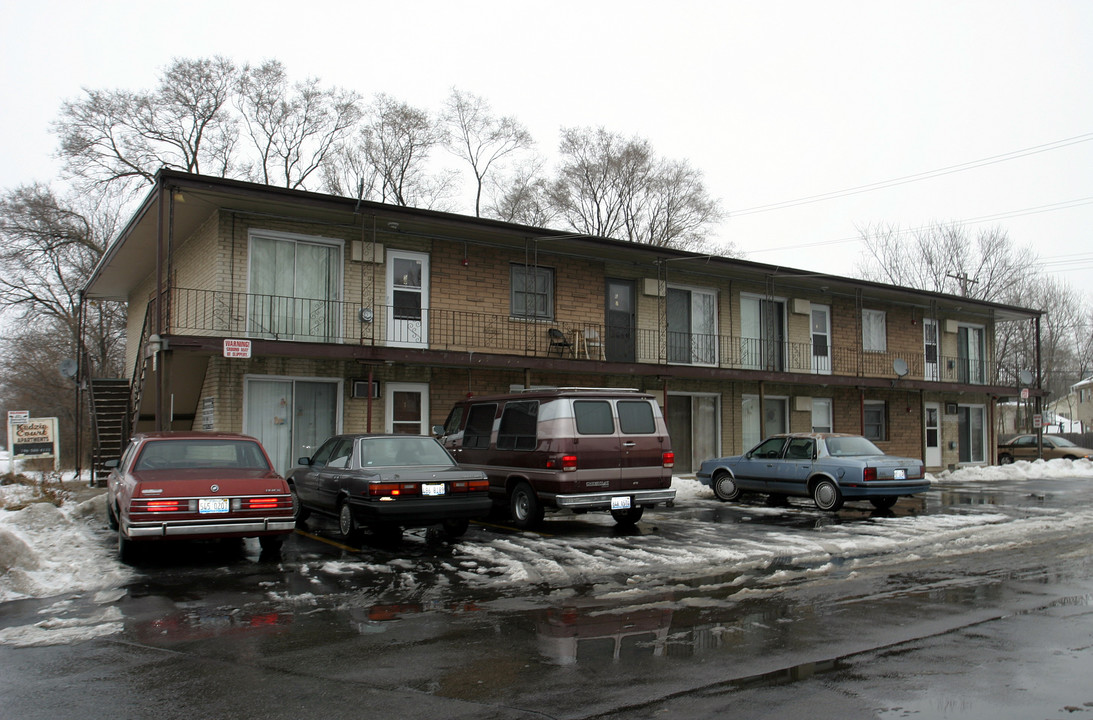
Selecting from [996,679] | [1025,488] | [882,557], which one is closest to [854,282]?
[1025,488]

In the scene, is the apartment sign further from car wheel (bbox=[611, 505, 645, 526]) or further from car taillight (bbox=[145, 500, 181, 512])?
car wheel (bbox=[611, 505, 645, 526])

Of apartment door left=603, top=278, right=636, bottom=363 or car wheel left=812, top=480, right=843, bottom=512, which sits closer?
car wheel left=812, top=480, right=843, bottom=512

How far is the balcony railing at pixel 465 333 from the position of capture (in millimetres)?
15961

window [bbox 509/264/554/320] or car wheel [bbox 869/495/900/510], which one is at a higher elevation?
window [bbox 509/264/554/320]

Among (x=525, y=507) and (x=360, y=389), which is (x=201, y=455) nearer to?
(x=525, y=507)

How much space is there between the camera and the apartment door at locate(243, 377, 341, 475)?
15.8 m

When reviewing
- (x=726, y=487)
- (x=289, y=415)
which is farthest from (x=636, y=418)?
(x=289, y=415)

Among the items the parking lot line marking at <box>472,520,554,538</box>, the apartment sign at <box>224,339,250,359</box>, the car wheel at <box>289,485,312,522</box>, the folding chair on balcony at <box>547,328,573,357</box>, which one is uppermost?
the folding chair on balcony at <box>547,328,573,357</box>

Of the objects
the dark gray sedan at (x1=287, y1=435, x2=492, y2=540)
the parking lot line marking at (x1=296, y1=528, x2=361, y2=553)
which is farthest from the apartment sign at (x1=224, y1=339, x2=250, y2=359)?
the parking lot line marking at (x1=296, y1=528, x2=361, y2=553)

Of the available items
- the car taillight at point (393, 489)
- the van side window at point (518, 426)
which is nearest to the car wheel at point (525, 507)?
the van side window at point (518, 426)

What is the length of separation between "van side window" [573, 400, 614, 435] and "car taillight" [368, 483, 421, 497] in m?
2.60

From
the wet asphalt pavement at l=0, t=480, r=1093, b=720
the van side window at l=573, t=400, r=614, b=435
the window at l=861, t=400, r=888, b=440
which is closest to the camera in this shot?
the wet asphalt pavement at l=0, t=480, r=1093, b=720

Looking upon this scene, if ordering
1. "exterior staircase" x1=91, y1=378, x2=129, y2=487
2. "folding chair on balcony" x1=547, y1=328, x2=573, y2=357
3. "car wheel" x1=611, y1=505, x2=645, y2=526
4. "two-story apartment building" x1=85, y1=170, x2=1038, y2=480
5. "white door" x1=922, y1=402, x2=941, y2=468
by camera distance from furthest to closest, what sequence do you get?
"white door" x1=922, y1=402, x2=941, y2=468 < "folding chair on balcony" x1=547, y1=328, x2=573, y2=357 < "exterior staircase" x1=91, y1=378, x2=129, y2=487 < "two-story apartment building" x1=85, y1=170, x2=1038, y2=480 < "car wheel" x1=611, y1=505, x2=645, y2=526

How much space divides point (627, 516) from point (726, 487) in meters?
4.90
